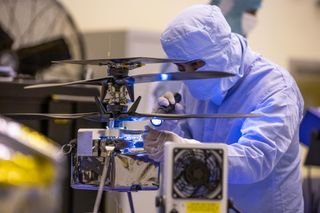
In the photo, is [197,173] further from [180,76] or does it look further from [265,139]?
[265,139]

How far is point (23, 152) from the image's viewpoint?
699mm

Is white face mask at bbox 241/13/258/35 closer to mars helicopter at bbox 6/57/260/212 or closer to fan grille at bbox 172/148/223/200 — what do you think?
mars helicopter at bbox 6/57/260/212

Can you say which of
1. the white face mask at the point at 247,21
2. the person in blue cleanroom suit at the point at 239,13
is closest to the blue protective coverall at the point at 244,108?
the person in blue cleanroom suit at the point at 239,13

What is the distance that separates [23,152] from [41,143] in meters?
0.02

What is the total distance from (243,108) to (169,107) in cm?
17

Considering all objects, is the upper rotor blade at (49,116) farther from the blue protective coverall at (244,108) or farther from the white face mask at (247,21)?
the white face mask at (247,21)

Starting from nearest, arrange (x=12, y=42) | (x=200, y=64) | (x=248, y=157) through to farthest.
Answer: (x=248, y=157) → (x=200, y=64) → (x=12, y=42)

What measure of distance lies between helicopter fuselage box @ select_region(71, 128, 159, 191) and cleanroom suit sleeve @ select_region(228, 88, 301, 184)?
0.57 feet

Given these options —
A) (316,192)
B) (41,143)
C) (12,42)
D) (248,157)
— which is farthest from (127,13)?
(41,143)

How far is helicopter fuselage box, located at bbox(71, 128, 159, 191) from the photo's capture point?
118 cm

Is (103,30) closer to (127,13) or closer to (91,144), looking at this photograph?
(127,13)

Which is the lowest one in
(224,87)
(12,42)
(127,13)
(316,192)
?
(316,192)

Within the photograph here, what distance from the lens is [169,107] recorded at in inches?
59.3

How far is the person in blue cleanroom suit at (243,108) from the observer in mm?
1360
